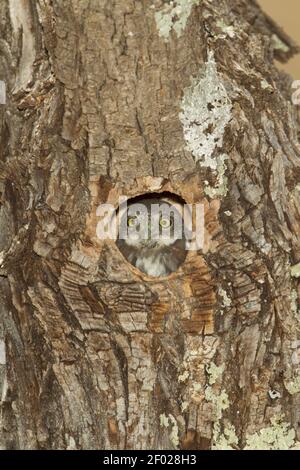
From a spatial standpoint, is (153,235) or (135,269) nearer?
A: (135,269)

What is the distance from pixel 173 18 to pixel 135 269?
61 cm

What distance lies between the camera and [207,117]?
1.79 m

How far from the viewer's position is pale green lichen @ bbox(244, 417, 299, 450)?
1.76 metres

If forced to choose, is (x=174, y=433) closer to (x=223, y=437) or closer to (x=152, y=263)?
(x=223, y=437)

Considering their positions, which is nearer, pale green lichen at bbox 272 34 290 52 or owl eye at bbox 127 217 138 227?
owl eye at bbox 127 217 138 227

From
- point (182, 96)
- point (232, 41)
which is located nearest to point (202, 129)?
point (182, 96)

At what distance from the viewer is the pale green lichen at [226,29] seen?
183cm

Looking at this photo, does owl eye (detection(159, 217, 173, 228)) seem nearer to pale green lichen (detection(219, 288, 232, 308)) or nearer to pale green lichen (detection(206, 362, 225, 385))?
pale green lichen (detection(219, 288, 232, 308))

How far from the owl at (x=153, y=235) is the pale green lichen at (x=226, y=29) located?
413 mm

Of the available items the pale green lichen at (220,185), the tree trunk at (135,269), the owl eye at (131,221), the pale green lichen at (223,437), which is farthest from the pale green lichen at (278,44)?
the pale green lichen at (223,437)

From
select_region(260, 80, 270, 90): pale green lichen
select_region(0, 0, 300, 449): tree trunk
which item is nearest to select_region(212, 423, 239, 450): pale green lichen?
select_region(0, 0, 300, 449): tree trunk

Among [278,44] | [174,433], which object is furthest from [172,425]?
[278,44]

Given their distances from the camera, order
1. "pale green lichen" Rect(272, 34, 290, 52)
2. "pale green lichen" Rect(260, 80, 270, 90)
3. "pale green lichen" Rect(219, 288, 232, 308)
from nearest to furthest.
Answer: "pale green lichen" Rect(219, 288, 232, 308)
"pale green lichen" Rect(260, 80, 270, 90)
"pale green lichen" Rect(272, 34, 290, 52)
